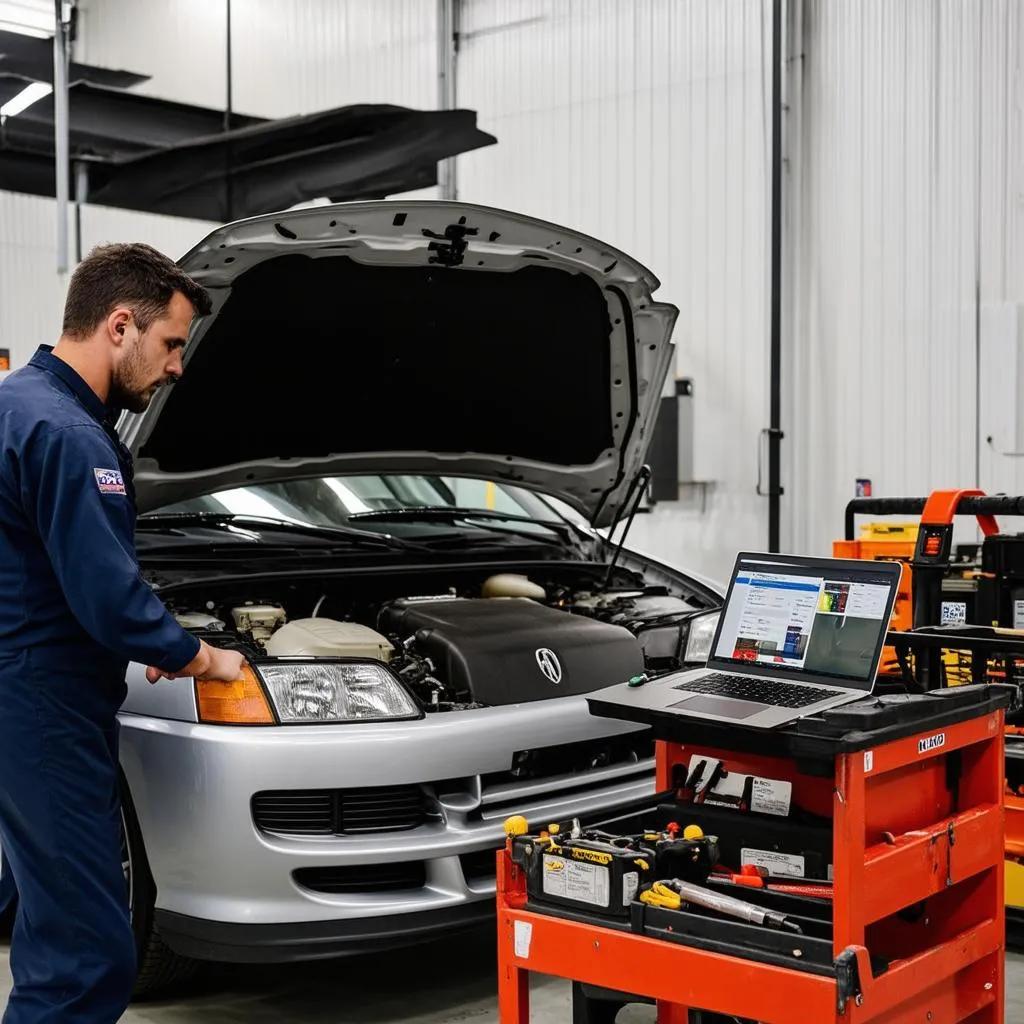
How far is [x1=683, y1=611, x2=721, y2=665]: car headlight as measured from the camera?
Result: 12.0 ft

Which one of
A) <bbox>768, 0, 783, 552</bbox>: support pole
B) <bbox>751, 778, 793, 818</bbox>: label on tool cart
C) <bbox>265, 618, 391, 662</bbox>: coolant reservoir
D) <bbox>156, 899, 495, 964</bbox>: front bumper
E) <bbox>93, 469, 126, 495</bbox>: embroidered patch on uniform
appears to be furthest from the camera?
<bbox>768, 0, 783, 552</bbox>: support pole

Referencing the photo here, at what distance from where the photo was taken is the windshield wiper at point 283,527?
376 cm

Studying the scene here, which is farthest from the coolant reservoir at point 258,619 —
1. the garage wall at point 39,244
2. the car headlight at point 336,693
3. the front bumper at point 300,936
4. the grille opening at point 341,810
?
the garage wall at point 39,244

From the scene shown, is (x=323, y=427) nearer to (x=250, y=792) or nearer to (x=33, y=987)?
(x=250, y=792)

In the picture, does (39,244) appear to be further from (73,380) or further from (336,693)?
(73,380)

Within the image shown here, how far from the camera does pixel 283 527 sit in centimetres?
390

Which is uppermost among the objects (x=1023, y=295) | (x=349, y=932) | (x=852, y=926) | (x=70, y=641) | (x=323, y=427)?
(x=1023, y=295)

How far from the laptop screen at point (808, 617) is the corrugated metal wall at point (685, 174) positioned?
4934 mm

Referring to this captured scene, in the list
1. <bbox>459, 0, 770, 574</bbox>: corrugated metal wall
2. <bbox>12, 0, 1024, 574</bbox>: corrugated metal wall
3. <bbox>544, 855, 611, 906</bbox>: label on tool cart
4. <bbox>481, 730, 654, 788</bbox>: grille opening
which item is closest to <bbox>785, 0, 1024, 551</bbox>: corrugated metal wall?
→ <bbox>12, 0, 1024, 574</bbox>: corrugated metal wall

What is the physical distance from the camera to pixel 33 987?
7.42 feet

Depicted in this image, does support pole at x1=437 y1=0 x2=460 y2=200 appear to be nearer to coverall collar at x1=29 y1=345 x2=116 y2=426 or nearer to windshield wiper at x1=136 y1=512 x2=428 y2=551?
windshield wiper at x1=136 y1=512 x2=428 y2=551

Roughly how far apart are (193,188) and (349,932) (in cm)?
606

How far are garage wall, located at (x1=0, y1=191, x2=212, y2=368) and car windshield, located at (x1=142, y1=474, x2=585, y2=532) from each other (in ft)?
20.4

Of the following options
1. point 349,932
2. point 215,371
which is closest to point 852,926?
point 349,932
